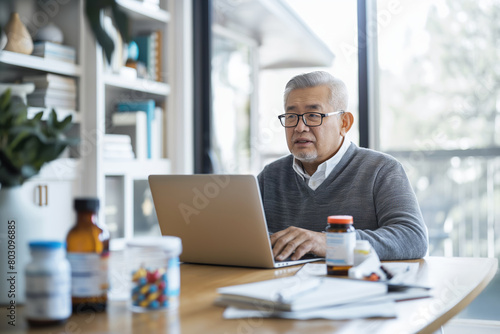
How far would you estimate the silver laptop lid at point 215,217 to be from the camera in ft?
4.55

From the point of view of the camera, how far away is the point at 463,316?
303 centimetres

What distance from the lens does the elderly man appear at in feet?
5.93

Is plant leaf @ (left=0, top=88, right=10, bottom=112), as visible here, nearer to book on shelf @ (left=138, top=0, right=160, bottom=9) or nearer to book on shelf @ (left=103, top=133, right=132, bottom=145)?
book on shelf @ (left=103, top=133, right=132, bottom=145)

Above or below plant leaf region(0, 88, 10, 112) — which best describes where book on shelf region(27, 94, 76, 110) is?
above

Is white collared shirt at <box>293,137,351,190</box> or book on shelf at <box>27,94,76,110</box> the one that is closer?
white collared shirt at <box>293,137,351,190</box>

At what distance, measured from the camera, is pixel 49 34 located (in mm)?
2764

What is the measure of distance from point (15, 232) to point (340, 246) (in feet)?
2.29

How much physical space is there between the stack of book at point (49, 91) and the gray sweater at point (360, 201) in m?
1.19

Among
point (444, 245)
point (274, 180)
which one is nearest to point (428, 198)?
point (444, 245)

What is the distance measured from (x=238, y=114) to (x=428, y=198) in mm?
1550

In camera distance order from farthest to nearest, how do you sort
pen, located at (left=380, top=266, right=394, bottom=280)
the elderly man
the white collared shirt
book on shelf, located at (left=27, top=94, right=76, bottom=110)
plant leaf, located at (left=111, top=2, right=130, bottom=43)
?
book on shelf, located at (left=27, top=94, right=76, bottom=110) < the white collared shirt < the elderly man < pen, located at (left=380, top=266, right=394, bottom=280) < plant leaf, located at (left=111, top=2, right=130, bottom=43)

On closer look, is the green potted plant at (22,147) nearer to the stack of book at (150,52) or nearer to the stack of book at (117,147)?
the stack of book at (117,147)

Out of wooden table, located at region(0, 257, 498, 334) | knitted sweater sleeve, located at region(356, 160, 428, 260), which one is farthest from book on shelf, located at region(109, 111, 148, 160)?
wooden table, located at region(0, 257, 498, 334)

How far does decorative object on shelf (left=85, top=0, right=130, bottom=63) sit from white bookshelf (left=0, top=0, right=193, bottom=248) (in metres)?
1.99
